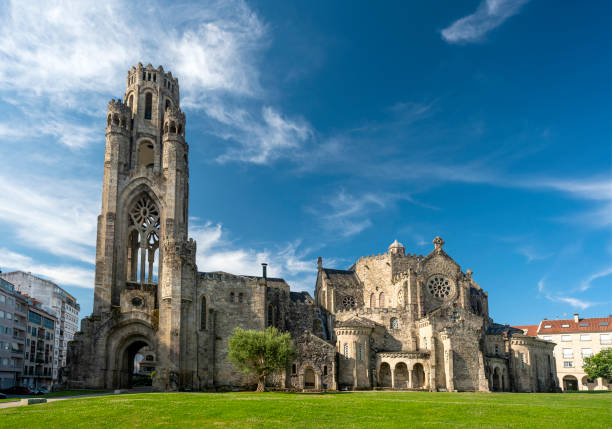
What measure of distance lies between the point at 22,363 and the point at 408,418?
6919 centimetres

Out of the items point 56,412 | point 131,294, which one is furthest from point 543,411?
point 131,294

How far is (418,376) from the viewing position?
2328 inches

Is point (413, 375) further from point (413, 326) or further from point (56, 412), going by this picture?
point (56, 412)

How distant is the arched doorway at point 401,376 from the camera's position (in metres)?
57.8

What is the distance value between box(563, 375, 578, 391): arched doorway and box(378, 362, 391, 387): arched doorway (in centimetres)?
4552

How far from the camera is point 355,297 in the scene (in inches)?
2886

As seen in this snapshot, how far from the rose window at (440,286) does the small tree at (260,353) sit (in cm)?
2496

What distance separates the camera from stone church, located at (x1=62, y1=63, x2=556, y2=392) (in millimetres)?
54719

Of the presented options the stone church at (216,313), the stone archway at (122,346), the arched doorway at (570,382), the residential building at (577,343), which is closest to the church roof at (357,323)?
the stone church at (216,313)

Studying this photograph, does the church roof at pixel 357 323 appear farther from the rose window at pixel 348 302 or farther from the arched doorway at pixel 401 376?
the rose window at pixel 348 302

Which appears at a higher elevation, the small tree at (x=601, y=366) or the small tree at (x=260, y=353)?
the small tree at (x=260, y=353)

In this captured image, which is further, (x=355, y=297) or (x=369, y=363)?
(x=355, y=297)

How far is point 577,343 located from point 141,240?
232 feet

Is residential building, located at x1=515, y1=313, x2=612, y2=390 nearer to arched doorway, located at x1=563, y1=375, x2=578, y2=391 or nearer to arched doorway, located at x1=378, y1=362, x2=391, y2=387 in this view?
arched doorway, located at x1=563, y1=375, x2=578, y2=391
